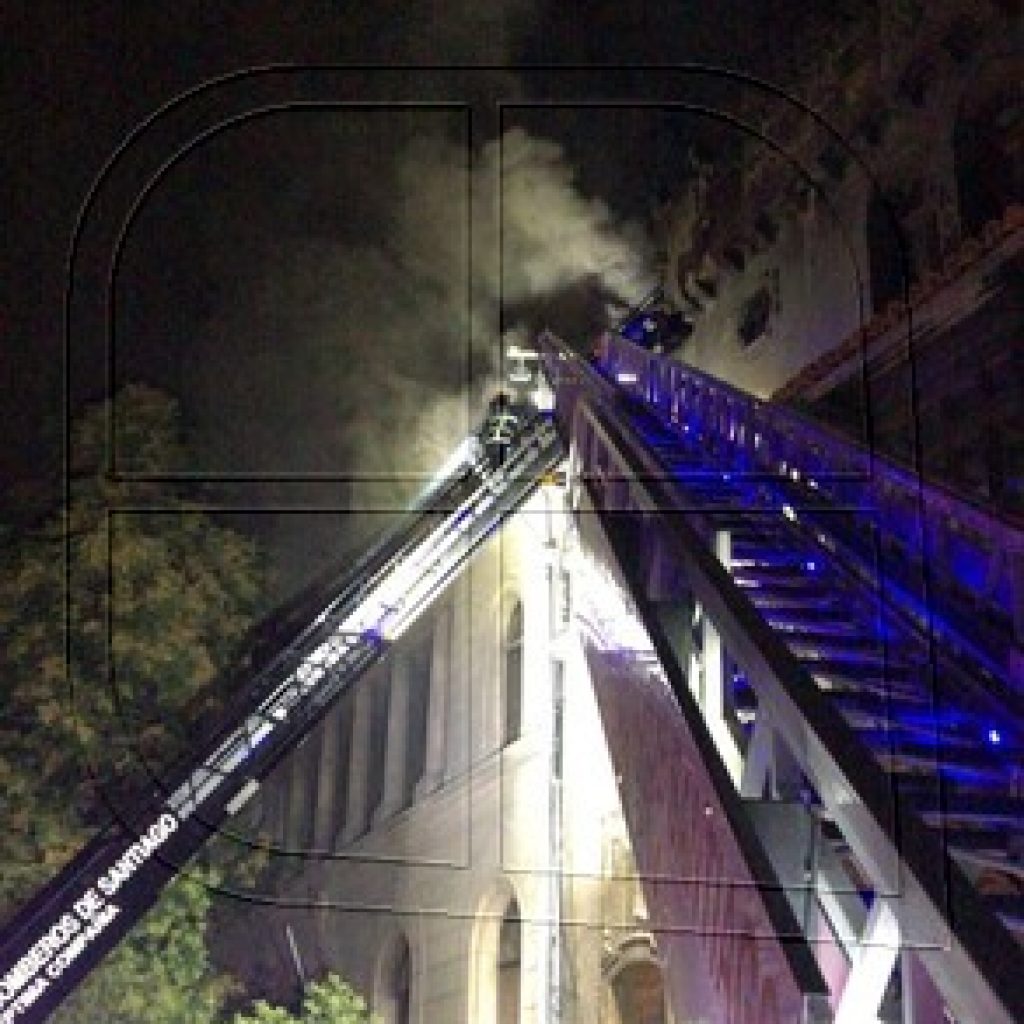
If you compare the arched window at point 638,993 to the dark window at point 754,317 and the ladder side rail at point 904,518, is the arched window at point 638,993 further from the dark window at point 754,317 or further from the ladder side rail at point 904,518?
the dark window at point 754,317

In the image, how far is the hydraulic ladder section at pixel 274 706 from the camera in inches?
252

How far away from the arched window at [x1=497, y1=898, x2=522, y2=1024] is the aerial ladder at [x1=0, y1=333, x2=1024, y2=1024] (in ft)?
9.67

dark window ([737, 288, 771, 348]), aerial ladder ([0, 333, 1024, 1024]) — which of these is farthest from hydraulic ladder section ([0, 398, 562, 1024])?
dark window ([737, 288, 771, 348])

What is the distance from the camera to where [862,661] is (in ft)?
15.3

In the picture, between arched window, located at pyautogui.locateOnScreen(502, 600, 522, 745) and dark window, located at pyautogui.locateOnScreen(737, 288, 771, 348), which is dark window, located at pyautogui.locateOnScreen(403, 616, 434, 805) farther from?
dark window, located at pyautogui.locateOnScreen(737, 288, 771, 348)

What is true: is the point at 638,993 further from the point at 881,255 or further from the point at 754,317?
the point at 754,317

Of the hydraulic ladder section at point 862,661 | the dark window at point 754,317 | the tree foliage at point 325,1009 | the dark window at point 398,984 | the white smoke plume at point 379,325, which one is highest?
the dark window at point 754,317

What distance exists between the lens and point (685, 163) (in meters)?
14.6

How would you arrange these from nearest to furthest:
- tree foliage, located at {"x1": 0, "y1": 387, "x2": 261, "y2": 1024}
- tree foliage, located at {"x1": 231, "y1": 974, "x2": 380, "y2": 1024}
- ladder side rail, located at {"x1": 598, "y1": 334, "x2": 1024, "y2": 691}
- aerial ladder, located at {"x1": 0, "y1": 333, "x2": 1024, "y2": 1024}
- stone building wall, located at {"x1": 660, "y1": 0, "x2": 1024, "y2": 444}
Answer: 1. aerial ladder, located at {"x1": 0, "y1": 333, "x2": 1024, "y2": 1024}
2. ladder side rail, located at {"x1": 598, "y1": 334, "x2": 1024, "y2": 691}
3. tree foliage, located at {"x1": 0, "y1": 387, "x2": 261, "y2": 1024}
4. tree foliage, located at {"x1": 231, "y1": 974, "x2": 380, "y2": 1024}
5. stone building wall, located at {"x1": 660, "y1": 0, "x2": 1024, "y2": 444}

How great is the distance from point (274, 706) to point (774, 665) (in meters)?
4.61

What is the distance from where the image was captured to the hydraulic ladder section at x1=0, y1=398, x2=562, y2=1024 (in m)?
6.39

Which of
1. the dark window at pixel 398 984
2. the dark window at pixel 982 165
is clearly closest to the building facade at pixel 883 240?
the dark window at pixel 982 165

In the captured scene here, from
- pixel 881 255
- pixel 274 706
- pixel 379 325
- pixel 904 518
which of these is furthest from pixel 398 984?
pixel 881 255

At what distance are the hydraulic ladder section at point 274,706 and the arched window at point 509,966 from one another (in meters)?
2.93
